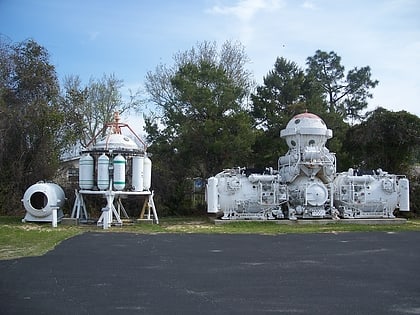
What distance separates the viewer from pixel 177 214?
90.4ft

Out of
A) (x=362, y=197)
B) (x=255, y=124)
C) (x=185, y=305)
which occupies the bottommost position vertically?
(x=185, y=305)

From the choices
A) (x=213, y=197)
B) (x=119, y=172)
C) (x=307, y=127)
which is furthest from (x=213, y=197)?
(x=307, y=127)

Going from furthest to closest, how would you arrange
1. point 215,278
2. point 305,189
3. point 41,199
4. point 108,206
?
1. point 305,189
2. point 41,199
3. point 108,206
4. point 215,278

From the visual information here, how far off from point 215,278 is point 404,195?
16.8 meters

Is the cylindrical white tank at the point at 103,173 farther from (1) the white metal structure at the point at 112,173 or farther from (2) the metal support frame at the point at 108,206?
(2) the metal support frame at the point at 108,206

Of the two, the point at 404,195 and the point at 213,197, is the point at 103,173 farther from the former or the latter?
the point at 404,195

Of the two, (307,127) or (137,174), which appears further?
(307,127)

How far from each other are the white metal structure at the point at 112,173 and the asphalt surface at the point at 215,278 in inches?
263

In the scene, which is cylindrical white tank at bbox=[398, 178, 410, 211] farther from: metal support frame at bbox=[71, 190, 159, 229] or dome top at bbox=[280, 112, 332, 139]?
metal support frame at bbox=[71, 190, 159, 229]

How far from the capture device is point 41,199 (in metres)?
22.2

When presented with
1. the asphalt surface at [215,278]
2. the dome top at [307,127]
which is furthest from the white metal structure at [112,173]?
the dome top at [307,127]

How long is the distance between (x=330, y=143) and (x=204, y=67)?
8488mm

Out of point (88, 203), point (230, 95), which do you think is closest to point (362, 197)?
point (230, 95)

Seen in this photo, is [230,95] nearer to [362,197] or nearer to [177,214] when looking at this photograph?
[177,214]
